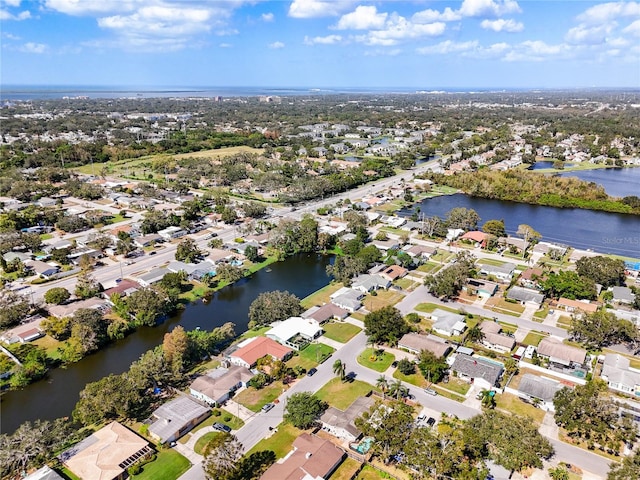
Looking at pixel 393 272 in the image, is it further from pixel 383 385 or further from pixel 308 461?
pixel 308 461

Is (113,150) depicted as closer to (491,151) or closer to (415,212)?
(415,212)

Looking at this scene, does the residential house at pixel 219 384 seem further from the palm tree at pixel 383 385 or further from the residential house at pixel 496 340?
the residential house at pixel 496 340

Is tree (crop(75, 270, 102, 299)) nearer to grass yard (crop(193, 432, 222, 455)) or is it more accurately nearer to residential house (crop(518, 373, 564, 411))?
grass yard (crop(193, 432, 222, 455))

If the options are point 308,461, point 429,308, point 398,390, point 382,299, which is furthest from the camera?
point 382,299

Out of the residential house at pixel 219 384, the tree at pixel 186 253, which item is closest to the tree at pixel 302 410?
the residential house at pixel 219 384

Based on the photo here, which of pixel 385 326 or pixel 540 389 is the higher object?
pixel 385 326

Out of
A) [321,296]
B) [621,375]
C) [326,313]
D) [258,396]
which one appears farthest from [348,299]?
[621,375]
